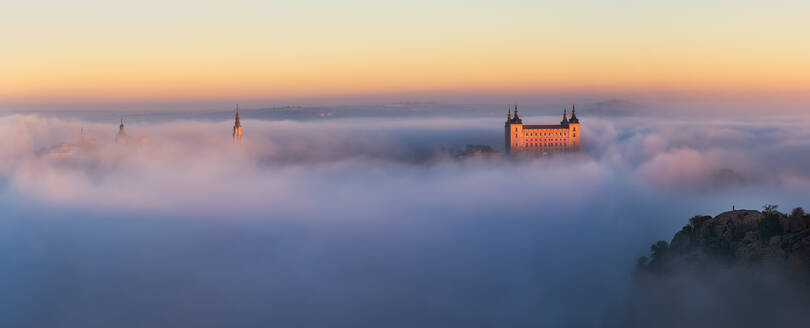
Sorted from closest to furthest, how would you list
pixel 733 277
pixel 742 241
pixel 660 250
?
pixel 733 277
pixel 742 241
pixel 660 250

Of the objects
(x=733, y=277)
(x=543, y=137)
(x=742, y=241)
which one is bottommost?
(x=733, y=277)

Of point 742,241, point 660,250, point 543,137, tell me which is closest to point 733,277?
point 742,241

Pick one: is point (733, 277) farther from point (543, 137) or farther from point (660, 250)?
point (543, 137)

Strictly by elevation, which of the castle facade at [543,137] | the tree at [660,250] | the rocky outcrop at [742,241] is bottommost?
the tree at [660,250]

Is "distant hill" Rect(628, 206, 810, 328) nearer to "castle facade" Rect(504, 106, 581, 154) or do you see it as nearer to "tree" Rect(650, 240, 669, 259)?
"tree" Rect(650, 240, 669, 259)

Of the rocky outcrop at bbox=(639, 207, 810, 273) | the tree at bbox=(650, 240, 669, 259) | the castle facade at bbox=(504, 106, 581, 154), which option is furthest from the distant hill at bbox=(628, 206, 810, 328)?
the castle facade at bbox=(504, 106, 581, 154)

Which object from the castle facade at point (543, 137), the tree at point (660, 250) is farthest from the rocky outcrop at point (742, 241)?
the castle facade at point (543, 137)

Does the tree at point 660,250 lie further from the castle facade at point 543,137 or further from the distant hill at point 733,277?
the castle facade at point 543,137

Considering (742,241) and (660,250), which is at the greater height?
(742,241)

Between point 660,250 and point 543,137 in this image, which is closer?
point 660,250
